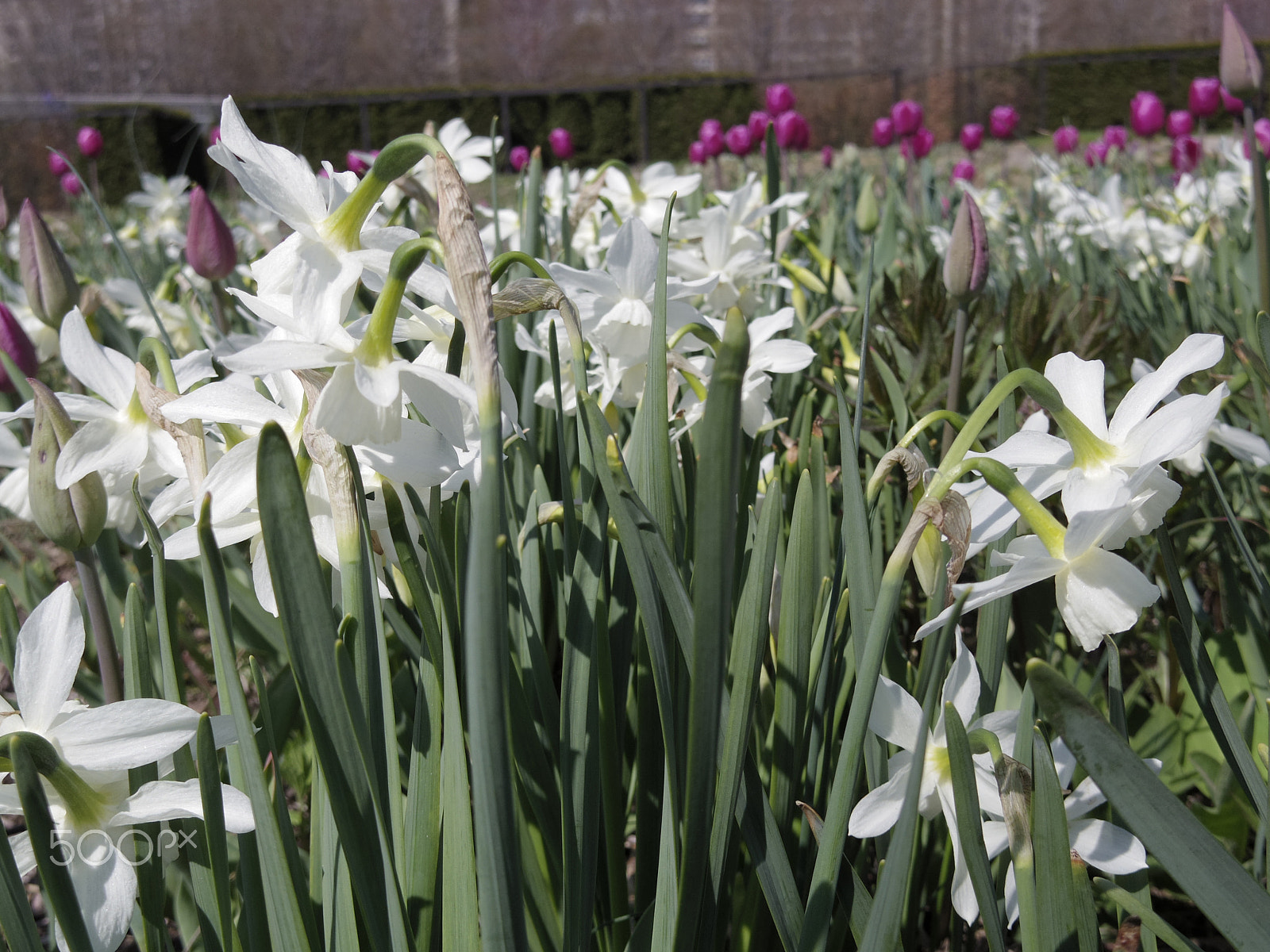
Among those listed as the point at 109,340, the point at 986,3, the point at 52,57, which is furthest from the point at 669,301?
the point at 986,3

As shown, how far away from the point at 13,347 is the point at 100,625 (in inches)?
20.5

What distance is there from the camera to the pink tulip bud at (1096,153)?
15.0 ft

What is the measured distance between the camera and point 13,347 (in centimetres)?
113

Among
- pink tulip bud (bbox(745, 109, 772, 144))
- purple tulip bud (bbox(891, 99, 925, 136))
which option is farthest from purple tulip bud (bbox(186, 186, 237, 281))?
purple tulip bud (bbox(891, 99, 925, 136))

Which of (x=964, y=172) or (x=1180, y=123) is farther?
(x=964, y=172)

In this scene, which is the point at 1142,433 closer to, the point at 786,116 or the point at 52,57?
the point at 786,116

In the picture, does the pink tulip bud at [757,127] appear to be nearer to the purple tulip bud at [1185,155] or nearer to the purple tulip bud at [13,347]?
the purple tulip bud at [1185,155]

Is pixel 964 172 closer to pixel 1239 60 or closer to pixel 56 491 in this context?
pixel 1239 60

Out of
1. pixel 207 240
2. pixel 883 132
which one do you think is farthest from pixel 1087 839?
pixel 883 132

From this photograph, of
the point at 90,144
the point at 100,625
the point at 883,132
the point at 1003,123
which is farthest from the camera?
the point at 1003,123

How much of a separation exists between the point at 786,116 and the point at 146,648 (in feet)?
10.5

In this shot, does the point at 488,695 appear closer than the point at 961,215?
Yes

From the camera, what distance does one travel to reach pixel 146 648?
2.21 feet

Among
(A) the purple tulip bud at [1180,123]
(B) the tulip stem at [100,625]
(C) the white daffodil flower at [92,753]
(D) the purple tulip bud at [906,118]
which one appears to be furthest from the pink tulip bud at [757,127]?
(C) the white daffodil flower at [92,753]
